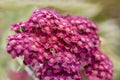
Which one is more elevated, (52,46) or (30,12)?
(30,12)

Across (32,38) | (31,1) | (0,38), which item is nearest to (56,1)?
(31,1)

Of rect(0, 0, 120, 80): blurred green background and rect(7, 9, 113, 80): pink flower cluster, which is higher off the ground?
rect(0, 0, 120, 80): blurred green background

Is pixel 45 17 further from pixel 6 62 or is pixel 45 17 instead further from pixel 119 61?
pixel 119 61

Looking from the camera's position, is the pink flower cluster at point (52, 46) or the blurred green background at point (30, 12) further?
the blurred green background at point (30, 12)

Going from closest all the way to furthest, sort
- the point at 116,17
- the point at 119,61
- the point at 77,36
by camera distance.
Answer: the point at 77,36, the point at 119,61, the point at 116,17

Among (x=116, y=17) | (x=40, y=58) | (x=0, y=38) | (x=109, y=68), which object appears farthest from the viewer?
(x=116, y=17)

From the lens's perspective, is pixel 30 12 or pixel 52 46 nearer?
pixel 52 46

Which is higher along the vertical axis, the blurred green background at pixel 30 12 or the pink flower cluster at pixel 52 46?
the blurred green background at pixel 30 12

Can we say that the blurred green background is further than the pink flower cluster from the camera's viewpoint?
Yes
